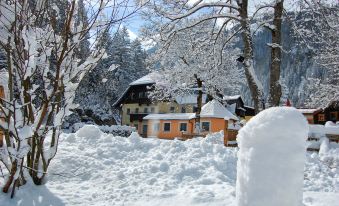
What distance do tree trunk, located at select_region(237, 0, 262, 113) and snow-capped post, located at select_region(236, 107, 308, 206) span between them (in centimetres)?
689

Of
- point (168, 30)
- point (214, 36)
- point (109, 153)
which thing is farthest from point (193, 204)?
point (214, 36)

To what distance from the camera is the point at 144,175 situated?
7.41 meters

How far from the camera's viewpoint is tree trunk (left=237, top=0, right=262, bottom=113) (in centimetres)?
1062

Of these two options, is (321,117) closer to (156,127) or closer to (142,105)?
(156,127)

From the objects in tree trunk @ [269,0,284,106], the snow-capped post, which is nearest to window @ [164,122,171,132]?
tree trunk @ [269,0,284,106]

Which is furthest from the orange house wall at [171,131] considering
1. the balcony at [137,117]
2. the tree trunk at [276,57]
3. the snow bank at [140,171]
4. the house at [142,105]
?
the snow bank at [140,171]

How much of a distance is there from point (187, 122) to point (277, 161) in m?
38.0

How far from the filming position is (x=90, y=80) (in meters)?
47.6

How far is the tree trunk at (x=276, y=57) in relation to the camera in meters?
10.2

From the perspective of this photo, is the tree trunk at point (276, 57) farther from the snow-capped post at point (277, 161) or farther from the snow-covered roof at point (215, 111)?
the snow-covered roof at point (215, 111)

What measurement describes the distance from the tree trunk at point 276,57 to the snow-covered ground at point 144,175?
1.89 meters

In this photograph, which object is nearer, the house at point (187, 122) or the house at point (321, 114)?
the house at point (187, 122)

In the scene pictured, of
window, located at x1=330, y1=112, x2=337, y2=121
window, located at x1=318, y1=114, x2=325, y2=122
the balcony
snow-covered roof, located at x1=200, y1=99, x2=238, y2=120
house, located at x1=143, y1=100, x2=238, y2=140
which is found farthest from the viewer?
window, located at x1=318, y1=114, x2=325, y2=122

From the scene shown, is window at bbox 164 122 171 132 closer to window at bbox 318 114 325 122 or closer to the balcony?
the balcony
